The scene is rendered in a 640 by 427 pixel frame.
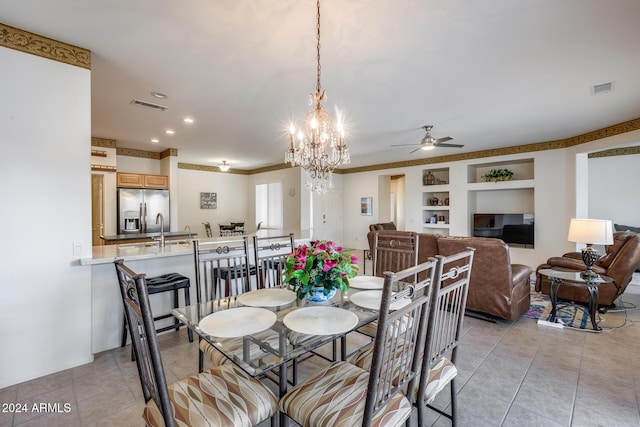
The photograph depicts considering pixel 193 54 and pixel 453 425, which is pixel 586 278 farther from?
pixel 193 54

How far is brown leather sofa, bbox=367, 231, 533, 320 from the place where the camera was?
316 cm

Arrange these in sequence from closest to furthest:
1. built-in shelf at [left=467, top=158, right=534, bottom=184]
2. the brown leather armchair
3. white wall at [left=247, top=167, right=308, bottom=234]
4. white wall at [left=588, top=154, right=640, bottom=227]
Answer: the brown leather armchair < white wall at [left=588, top=154, right=640, bottom=227] < built-in shelf at [left=467, top=158, right=534, bottom=184] < white wall at [left=247, top=167, right=308, bottom=234]

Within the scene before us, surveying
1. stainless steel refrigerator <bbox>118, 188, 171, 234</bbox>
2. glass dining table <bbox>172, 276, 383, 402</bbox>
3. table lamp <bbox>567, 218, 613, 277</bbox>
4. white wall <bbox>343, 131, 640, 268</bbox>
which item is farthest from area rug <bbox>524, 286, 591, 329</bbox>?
stainless steel refrigerator <bbox>118, 188, 171, 234</bbox>

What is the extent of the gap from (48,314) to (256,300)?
69.7 inches

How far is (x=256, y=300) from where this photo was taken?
192 centimetres

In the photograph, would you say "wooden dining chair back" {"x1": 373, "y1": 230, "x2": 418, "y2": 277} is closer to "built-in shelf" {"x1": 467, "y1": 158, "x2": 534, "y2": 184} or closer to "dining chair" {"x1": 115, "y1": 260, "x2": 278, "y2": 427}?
"dining chair" {"x1": 115, "y1": 260, "x2": 278, "y2": 427}

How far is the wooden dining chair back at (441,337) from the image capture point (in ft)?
4.50

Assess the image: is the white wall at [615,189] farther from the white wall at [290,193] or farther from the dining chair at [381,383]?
the dining chair at [381,383]

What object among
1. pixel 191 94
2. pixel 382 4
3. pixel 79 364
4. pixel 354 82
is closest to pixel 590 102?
pixel 354 82

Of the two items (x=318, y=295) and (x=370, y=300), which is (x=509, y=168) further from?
(x=318, y=295)

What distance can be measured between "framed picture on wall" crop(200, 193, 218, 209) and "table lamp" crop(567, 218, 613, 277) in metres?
7.93

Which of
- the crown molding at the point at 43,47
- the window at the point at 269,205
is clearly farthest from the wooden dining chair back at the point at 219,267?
the window at the point at 269,205

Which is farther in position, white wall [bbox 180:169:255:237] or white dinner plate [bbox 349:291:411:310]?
white wall [bbox 180:169:255:237]

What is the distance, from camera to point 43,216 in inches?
88.6
